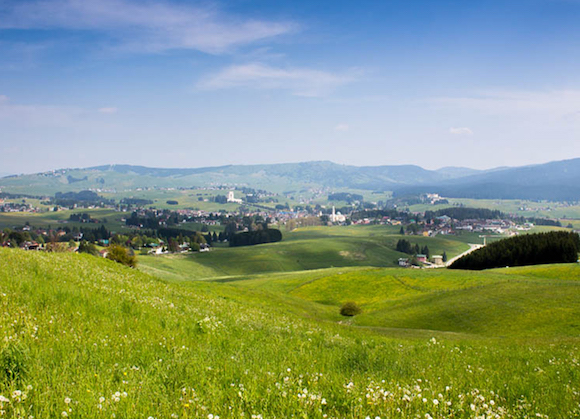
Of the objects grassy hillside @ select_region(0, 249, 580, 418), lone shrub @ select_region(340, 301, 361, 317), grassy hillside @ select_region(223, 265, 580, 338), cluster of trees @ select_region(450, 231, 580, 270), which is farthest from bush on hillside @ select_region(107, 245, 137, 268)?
cluster of trees @ select_region(450, 231, 580, 270)

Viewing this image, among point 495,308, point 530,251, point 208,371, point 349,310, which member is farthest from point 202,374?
point 530,251

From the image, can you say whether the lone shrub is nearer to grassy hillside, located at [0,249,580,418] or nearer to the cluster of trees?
grassy hillside, located at [0,249,580,418]

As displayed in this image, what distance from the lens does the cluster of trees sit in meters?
84.0

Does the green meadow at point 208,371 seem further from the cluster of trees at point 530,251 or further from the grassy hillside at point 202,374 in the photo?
the cluster of trees at point 530,251

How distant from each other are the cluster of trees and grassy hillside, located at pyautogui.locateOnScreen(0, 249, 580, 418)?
85.3m

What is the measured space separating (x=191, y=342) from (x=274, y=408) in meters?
5.33

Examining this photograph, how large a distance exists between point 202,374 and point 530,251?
99725 millimetres

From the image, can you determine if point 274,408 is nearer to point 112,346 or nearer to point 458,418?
point 458,418

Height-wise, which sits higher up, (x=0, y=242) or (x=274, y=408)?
(x=274, y=408)

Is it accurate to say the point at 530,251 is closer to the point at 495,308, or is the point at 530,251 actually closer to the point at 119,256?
the point at 495,308

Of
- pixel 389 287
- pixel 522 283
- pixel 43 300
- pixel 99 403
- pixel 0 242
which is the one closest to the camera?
pixel 99 403

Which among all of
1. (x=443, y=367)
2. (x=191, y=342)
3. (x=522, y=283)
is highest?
(x=191, y=342)

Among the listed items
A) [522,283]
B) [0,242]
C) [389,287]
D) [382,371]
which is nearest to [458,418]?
[382,371]

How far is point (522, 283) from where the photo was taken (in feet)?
157
